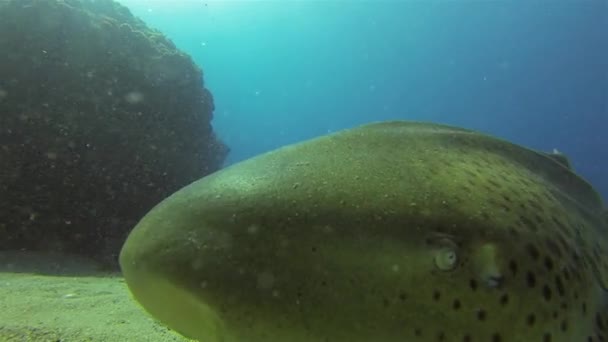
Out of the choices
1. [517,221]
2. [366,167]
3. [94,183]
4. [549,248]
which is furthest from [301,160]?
[94,183]

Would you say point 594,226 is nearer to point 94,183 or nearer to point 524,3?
point 94,183

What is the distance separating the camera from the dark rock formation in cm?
704

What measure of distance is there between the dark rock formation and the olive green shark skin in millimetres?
6504

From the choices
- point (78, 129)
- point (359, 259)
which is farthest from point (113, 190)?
point (359, 259)

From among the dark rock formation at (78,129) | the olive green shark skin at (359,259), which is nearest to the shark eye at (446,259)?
the olive green shark skin at (359,259)

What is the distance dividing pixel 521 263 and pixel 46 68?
8170 millimetres

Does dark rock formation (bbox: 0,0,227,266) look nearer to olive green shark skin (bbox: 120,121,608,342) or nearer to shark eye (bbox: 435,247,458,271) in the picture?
olive green shark skin (bbox: 120,121,608,342)

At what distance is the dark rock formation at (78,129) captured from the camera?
7040mm

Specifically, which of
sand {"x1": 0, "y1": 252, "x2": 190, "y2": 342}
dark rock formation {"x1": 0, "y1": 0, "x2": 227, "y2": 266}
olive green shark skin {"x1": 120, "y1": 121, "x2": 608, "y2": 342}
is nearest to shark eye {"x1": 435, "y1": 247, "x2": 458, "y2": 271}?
olive green shark skin {"x1": 120, "y1": 121, "x2": 608, "y2": 342}

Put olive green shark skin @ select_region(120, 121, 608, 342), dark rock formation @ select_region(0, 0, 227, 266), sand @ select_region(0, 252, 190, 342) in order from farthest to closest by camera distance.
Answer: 1. dark rock formation @ select_region(0, 0, 227, 266)
2. sand @ select_region(0, 252, 190, 342)
3. olive green shark skin @ select_region(120, 121, 608, 342)

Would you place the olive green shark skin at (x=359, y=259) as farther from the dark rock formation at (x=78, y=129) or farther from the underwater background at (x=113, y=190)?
the dark rock formation at (x=78, y=129)

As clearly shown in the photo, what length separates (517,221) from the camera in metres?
1.60

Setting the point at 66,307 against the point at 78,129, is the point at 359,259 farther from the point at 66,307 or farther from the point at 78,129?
the point at 78,129

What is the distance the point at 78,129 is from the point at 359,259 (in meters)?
7.39
